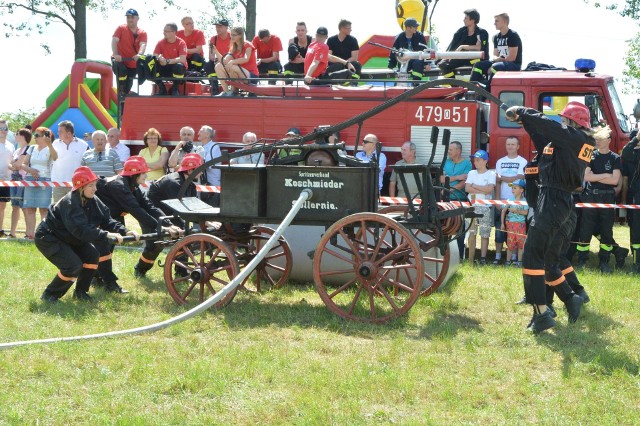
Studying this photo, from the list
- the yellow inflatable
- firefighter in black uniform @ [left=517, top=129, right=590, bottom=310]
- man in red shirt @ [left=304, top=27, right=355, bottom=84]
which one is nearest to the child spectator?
man in red shirt @ [left=304, top=27, right=355, bottom=84]

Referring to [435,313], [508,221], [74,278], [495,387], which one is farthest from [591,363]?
[508,221]

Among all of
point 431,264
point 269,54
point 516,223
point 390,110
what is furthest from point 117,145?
point 431,264

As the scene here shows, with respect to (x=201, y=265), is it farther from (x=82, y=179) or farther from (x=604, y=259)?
(x=604, y=259)

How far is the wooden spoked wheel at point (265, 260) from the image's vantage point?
9461 mm

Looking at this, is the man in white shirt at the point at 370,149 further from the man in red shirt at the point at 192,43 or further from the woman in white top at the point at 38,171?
the woman in white top at the point at 38,171

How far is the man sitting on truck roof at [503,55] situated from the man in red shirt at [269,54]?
10.7ft

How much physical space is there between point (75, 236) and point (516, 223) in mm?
6044

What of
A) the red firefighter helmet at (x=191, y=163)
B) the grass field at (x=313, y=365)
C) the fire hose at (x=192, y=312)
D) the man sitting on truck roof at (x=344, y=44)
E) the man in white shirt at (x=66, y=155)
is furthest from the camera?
the man sitting on truck roof at (x=344, y=44)

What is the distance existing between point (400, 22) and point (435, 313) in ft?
37.3

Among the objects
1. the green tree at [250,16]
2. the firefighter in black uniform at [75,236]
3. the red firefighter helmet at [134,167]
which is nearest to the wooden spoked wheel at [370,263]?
the firefighter in black uniform at [75,236]

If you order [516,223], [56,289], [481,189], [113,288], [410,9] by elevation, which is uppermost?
[410,9]

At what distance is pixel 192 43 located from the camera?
49.7 ft

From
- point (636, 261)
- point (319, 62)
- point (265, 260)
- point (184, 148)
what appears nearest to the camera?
point (265, 260)

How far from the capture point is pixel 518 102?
506 inches
